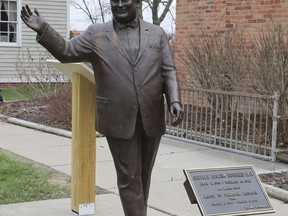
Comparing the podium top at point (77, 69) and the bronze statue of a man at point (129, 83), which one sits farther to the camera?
the podium top at point (77, 69)

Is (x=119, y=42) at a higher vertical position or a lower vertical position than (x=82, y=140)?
higher

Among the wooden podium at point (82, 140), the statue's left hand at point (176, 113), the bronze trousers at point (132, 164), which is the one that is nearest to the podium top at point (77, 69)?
the wooden podium at point (82, 140)

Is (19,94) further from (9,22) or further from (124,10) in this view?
(124,10)

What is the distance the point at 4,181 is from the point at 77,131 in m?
1.89

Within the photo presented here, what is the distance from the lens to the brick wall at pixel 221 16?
10430 mm

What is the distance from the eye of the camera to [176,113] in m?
4.26

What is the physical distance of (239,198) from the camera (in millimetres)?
4809

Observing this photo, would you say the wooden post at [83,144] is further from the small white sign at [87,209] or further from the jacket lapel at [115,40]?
the jacket lapel at [115,40]

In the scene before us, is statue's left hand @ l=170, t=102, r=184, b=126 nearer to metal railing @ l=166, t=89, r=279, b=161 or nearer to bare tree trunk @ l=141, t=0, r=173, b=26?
metal railing @ l=166, t=89, r=279, b=161

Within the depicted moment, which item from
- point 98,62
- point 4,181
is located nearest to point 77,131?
point 98,62

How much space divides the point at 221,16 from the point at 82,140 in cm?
672

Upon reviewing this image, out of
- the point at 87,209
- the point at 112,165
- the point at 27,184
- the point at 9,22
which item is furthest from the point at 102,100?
the point at 9,22

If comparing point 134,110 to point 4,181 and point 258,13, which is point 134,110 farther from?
point 258,13

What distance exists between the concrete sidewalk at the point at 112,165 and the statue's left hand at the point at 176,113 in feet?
6.02
